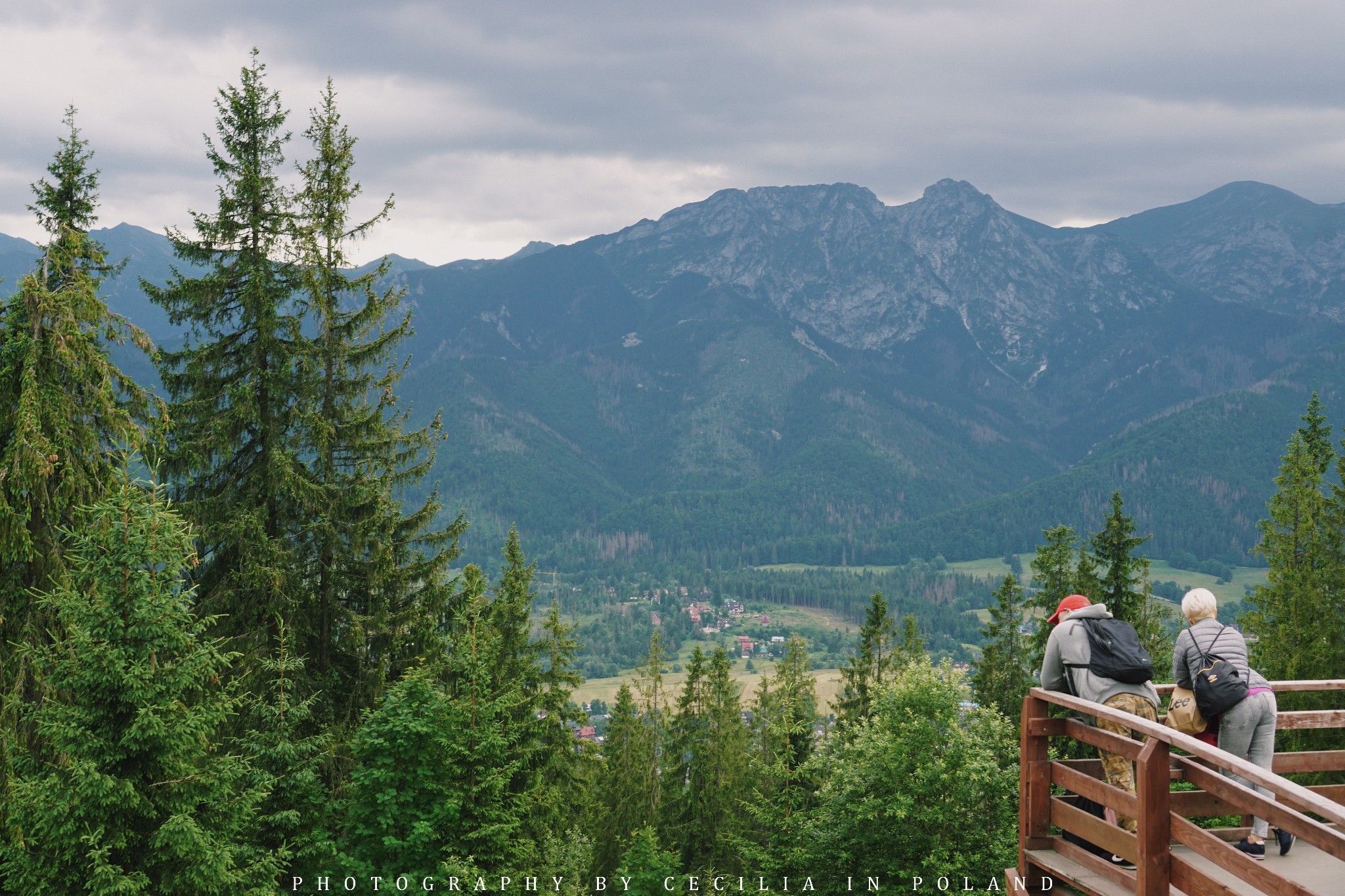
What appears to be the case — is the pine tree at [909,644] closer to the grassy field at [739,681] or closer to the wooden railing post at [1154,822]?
the wooden railing post at [1154,822]

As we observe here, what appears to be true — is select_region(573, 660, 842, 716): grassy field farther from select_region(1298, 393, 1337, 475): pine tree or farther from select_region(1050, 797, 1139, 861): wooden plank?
select_region(1050, 797, 1139, 861): wooden plank

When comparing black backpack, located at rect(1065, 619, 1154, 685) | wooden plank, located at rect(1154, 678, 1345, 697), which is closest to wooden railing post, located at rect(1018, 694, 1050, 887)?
black backpack, located at rect(1065, 619, 1154, 685)

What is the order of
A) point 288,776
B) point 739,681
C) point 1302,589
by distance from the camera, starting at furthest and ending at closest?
point 739,681
point 1302,589
point 288,776

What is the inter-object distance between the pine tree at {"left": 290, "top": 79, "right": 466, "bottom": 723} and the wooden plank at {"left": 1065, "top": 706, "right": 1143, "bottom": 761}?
14607mm

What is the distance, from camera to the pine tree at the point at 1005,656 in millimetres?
39719

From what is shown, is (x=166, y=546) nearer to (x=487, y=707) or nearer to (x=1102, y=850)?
(x=487, y=707)

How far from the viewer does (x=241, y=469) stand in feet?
60.7

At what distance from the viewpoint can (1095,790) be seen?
24.2 ft

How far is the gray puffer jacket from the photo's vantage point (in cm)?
783

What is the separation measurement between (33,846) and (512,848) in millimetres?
8589

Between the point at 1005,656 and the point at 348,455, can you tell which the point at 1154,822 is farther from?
the point at 1005,656

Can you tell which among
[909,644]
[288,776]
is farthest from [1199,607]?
[909,644]

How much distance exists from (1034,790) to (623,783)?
39208 mm

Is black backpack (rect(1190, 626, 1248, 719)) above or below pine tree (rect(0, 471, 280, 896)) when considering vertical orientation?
above
